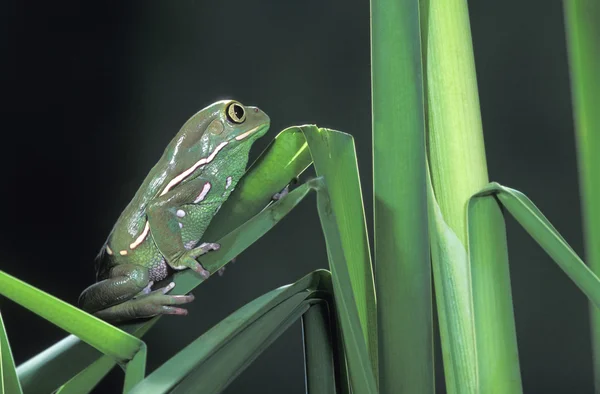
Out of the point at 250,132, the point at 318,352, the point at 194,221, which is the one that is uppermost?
the point at 250,132

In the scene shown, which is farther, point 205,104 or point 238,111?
point 205,104

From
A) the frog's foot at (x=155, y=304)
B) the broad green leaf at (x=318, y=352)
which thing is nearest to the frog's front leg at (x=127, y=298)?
the frog's foot at (x=155, y=304)

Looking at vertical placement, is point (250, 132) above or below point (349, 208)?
above

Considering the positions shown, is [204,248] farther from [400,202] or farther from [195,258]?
[400,202]

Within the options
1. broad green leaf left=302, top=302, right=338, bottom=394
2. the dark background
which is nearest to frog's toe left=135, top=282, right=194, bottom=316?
broad green leaf left=302, top=302, right=338, bottom=394

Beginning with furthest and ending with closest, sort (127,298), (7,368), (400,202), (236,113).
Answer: (236,113), (127,298), (400,202), (7,368)

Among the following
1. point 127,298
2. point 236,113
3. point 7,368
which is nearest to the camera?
point 7,368

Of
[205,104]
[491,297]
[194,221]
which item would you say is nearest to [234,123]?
[194,221]
